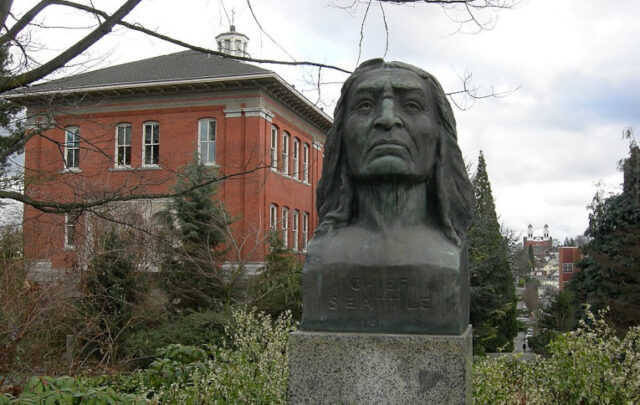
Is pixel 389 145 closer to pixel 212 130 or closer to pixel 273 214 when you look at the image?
pixel 212 130

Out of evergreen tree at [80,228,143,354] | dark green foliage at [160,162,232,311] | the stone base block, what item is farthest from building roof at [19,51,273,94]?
the stone base block

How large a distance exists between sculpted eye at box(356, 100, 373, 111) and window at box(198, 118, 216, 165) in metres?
27.1

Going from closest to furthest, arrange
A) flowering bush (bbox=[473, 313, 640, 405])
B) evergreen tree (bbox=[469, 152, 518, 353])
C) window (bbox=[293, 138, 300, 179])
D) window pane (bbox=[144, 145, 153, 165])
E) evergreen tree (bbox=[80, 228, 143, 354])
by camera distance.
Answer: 1. flowering bush (bbox=[473, 313, 640, 405])
2. evergreen tree (bbox=[80, 228, 143, 354])
3. evergreen tree (bbox=[469, 152, 518, 353])
4. window pane (bbox=[144, 145, 153, 165])
5. window (bbox=[293, 138, 300, 179])

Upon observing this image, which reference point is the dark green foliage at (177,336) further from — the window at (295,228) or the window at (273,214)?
the window at (295,228)

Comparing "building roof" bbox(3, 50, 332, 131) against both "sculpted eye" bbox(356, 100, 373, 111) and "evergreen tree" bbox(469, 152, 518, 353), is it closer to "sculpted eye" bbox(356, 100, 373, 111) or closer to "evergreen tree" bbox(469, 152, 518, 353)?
"evergreen tree" bbox(469, 152, 518, 353)

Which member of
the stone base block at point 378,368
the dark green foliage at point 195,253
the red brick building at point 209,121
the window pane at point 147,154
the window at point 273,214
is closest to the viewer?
the stone base block at point 378,368

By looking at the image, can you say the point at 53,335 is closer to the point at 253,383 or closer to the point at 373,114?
the point at 253,383

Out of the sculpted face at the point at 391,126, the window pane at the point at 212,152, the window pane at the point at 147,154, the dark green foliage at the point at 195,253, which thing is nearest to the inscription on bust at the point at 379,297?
the sculpted face at the point at 391,126

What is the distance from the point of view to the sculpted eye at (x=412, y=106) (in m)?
3.91

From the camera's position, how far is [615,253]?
19.9 meters

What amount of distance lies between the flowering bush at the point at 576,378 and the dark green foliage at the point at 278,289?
10.1 metres

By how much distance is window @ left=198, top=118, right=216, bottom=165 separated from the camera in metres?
30.6

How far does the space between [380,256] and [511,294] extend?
24.2 meters

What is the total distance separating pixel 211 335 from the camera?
44.6ft
